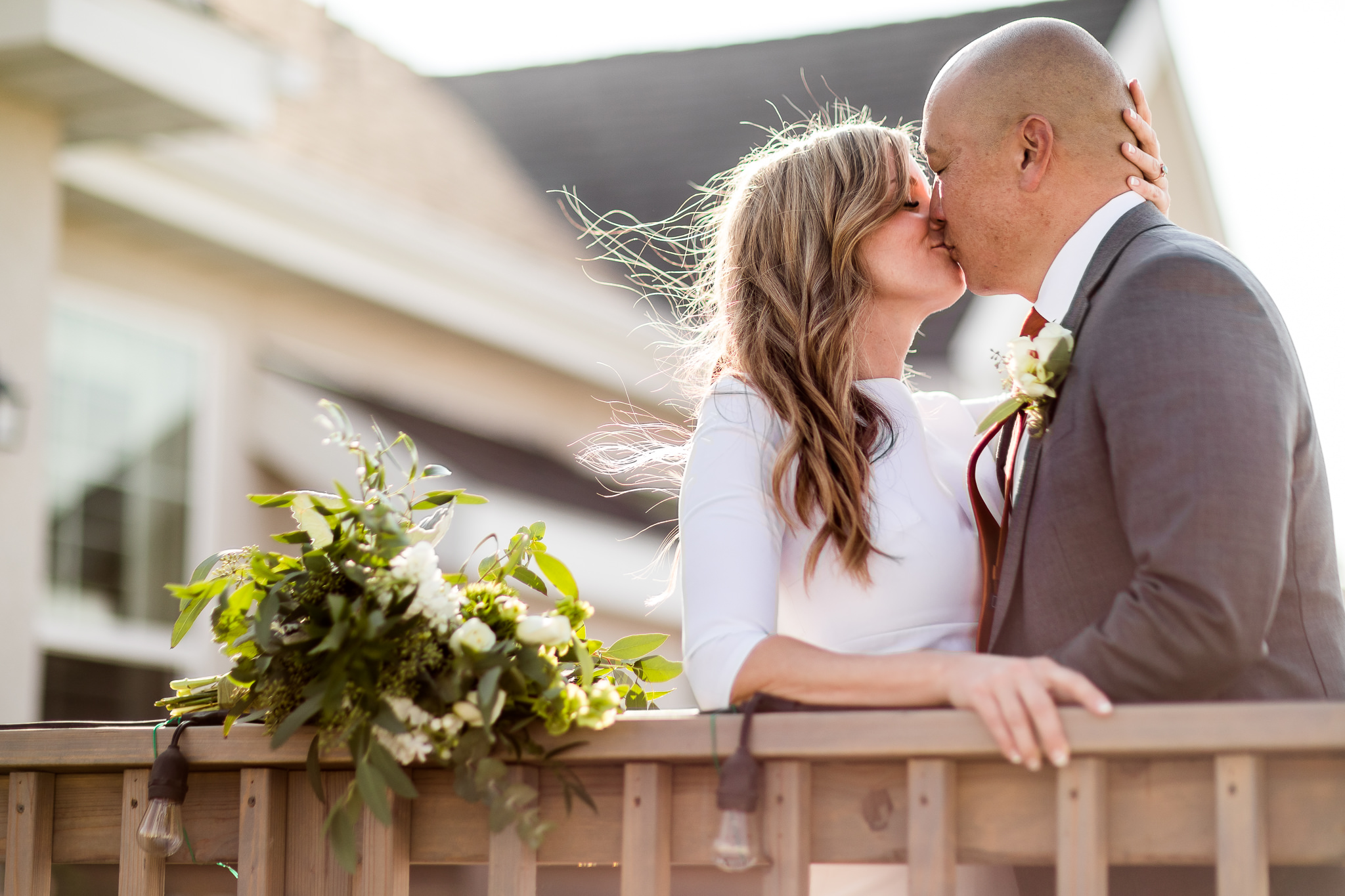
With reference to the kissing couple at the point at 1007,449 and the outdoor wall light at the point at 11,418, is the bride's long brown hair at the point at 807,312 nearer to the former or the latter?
the kissing couple at the point at 1007,449

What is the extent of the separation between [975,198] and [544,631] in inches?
45.3

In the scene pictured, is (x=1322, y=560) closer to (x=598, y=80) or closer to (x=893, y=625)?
(x=893, y=625)

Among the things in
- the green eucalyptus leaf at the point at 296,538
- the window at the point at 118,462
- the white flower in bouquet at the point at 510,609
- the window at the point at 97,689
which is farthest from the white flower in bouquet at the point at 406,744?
the window at the point at 118,462

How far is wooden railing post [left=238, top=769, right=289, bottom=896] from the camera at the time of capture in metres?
1.99

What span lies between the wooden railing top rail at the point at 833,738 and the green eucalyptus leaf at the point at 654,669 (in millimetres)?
405

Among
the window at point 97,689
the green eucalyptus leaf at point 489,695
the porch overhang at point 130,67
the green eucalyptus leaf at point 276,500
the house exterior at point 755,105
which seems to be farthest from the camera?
the house exterior at point 755,105

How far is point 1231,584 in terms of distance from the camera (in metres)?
1.63

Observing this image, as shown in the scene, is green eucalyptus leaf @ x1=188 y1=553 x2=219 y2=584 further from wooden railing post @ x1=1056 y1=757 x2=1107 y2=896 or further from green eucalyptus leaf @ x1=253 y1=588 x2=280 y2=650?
wooden railing post @ x1=1056 y1=757 x2=1107 y2=896

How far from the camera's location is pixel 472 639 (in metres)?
1.88

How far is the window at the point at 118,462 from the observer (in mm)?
5992

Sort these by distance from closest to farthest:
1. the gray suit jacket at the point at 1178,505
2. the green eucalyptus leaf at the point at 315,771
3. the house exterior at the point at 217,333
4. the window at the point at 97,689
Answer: the gray suit jacket at the point at 1178,505 < the green eucalyptus leaf at the point at 315,771 < the house exterior at the point at 217,333 < the window at the point at 97,689

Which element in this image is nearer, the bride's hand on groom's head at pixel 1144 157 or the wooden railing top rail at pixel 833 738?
the wooden railing top rail at pixel 833 738

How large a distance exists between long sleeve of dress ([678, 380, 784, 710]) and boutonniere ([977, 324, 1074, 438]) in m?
0.40

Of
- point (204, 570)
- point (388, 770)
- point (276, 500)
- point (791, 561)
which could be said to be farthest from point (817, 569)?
point (204, 570)
